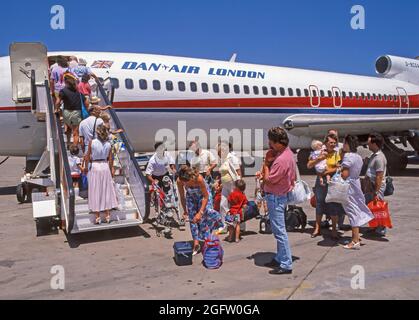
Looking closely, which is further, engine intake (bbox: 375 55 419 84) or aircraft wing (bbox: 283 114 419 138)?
engine intake (bbox: 375 55 419 84)

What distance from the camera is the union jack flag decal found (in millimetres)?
11445

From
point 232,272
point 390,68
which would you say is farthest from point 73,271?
point 390,68

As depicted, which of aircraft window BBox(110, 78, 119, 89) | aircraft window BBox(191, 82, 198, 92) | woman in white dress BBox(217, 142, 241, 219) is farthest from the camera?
aircraft window BBox(191, 82, 198, 92)

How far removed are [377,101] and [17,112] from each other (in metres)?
15.2

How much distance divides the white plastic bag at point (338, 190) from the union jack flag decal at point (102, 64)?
750 centimetres

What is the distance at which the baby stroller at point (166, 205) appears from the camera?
24.5 feet

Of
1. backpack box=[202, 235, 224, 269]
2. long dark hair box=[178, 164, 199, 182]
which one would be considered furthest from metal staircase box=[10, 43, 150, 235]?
backpack box=[202, 235, 224, 269]

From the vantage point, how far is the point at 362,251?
6.17 meters

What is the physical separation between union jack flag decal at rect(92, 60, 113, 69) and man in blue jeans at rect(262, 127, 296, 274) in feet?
24.7

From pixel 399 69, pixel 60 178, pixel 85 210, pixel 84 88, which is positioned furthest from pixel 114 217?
pixel 399 69

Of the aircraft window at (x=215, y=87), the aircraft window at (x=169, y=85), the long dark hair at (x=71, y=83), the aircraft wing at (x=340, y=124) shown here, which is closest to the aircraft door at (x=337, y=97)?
the aircraft wing at (x=340, y=124)

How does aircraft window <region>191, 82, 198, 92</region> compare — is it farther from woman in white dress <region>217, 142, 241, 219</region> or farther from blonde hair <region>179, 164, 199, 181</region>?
blonde hair <region>179, 164, 199, 181</region>

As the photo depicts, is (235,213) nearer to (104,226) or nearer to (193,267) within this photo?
(193,267)

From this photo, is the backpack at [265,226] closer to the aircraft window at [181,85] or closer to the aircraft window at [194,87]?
the aircraft window at [181,85]
